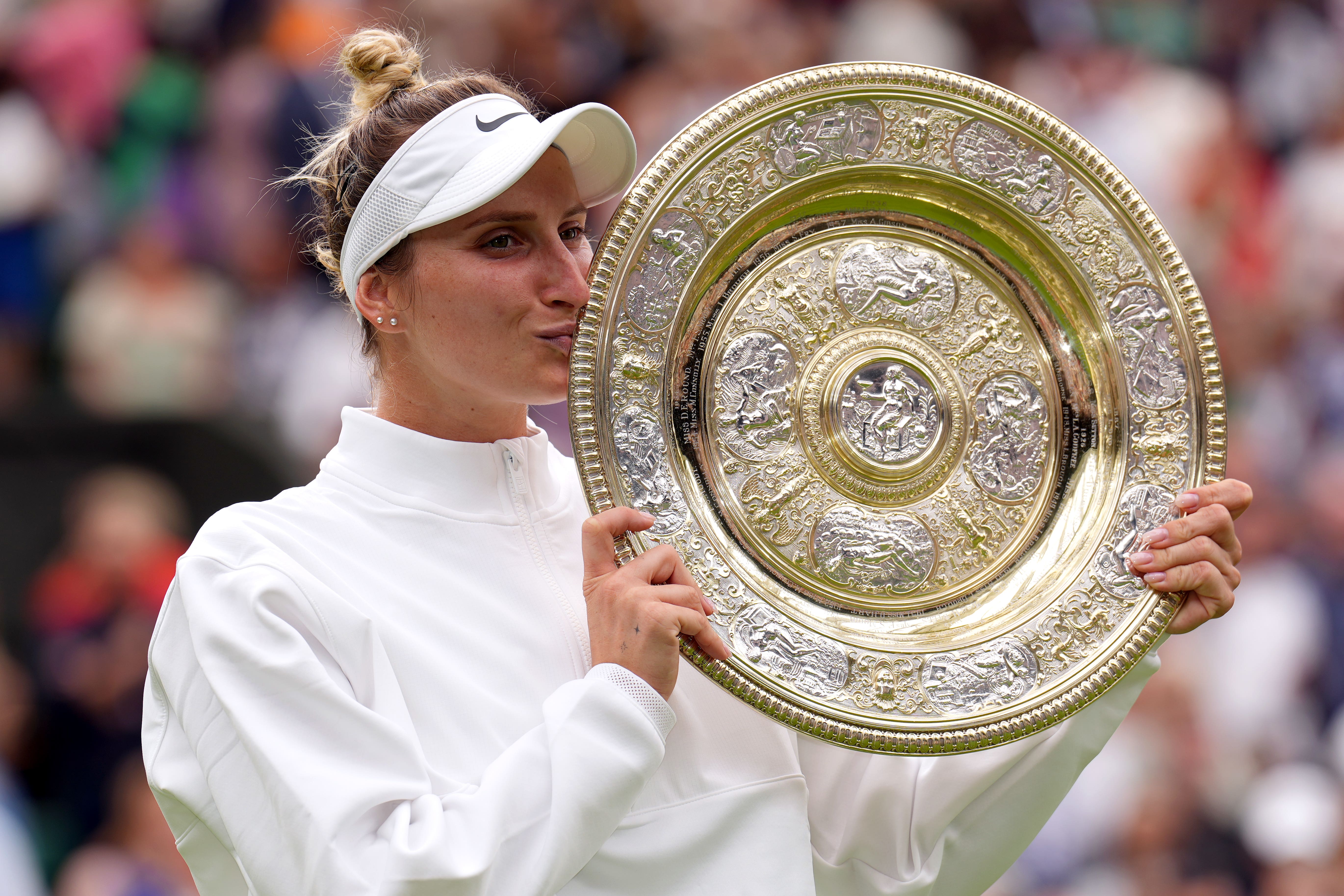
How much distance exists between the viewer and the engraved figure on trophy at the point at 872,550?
2164 mm

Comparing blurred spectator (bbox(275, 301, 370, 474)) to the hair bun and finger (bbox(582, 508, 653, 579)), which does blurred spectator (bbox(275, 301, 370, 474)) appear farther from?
finger (bbox(582, 508, 653, 579))

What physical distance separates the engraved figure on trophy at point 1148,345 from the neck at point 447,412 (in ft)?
3.04

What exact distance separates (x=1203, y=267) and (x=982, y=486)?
17.3 feet

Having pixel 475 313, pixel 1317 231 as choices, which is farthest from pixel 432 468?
pixel 1317 231

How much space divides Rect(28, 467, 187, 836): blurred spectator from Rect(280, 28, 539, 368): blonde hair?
3.46 meters

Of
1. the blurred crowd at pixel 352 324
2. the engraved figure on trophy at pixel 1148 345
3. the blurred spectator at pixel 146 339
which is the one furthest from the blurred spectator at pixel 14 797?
the engraved figure on trophy at pixel 1148 345

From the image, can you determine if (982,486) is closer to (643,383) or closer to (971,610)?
(971,610)

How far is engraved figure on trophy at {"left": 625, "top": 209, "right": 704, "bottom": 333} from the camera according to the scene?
6.69 ft

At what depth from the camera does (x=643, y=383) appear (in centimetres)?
205

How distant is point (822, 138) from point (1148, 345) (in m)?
0.59

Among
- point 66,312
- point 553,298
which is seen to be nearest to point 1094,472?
point 553,298

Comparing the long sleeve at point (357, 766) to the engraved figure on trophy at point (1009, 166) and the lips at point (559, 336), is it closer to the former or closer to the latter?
the lips at point (559, 336)

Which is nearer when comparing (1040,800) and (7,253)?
(1040,800)

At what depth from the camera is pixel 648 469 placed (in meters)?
2.04
